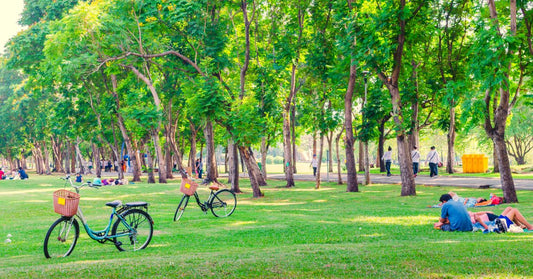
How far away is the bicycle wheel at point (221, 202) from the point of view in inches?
637

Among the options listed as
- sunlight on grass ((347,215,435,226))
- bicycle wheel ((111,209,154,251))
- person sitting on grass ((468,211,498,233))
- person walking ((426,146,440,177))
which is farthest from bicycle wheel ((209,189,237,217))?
person walking ((426,146,440,177))

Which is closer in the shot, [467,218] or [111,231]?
[111,231]

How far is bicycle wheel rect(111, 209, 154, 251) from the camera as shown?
10.2 metres

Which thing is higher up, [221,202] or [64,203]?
[64,203]

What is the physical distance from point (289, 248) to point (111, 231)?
348 cm

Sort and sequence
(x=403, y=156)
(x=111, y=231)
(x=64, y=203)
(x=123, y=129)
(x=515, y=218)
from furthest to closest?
1. (x=123, y=129)
2. (x=403, y=156)
3. (x=515, y=218)
4. (x=111, y=231)
5. (x=64, y=203)

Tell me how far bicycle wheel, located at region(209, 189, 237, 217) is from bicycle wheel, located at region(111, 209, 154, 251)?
18.3ft

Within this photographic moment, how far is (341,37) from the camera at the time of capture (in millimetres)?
23375

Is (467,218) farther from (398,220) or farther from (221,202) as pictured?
(221,202)

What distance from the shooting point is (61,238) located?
9.55 meters

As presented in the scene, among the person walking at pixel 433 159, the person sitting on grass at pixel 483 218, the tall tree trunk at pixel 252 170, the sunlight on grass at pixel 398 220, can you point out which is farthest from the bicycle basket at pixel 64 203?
the person walking at pixel 433 159

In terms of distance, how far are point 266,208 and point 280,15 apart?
50.9 feet

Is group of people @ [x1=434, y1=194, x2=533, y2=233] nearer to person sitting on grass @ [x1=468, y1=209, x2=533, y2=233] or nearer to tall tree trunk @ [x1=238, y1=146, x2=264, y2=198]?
person sitting on grass @ [x1=468, y1=209, x2=533, y2=233]

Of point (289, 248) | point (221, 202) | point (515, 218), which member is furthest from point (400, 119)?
point (289, 248)
